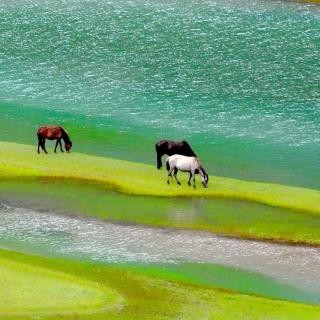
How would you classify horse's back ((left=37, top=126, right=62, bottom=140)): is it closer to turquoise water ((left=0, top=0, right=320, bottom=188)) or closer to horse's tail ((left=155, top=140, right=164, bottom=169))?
turquoise water ((left=0, top=0, right=320, bottom=188))

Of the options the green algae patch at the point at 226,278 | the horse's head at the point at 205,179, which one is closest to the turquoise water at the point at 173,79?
the horse's head at the point at 205,179

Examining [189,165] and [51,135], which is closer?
[189,165]

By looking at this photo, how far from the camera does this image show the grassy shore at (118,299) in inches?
1352

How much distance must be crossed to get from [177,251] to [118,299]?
6.72 meters

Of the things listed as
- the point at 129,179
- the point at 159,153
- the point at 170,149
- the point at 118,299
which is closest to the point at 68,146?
the point at 159,153

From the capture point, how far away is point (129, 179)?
5075 cm

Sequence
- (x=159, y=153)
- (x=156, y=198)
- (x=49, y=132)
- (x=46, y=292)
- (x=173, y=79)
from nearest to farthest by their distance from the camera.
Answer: (x=46, y=292)
(x=156, y=198)
(x=159, y=153)
(x=49, y=132)
(x=173, y=79)

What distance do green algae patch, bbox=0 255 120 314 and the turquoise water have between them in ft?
61.7

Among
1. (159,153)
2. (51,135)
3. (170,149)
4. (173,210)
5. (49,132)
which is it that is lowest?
(173,210)

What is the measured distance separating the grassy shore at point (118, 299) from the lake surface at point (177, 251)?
5.56 ft

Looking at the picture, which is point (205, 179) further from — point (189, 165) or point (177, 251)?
point (177, 251)

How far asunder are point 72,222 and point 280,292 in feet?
36.3

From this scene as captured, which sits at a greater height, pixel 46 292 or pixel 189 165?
pixel 189 165

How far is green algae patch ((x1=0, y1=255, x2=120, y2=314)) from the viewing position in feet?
113
